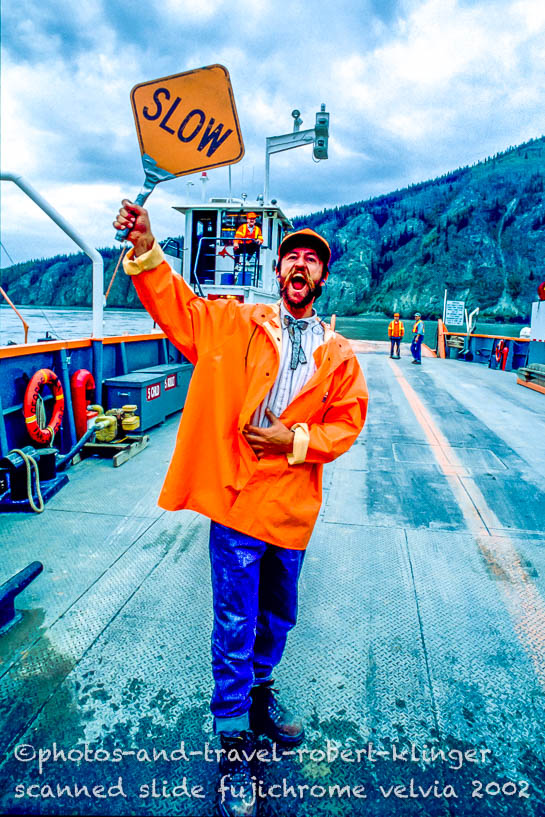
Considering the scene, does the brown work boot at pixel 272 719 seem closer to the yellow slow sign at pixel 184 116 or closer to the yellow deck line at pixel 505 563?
the yellow deck line at pixel 505 563

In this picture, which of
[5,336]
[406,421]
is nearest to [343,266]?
[5,336]

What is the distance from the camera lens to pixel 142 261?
1.60m

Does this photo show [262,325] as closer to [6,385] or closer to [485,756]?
[485,756]

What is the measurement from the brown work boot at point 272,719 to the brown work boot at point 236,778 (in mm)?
123

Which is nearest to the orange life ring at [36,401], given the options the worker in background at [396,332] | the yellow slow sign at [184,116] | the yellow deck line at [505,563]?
the yellow slow sign at [184,116]

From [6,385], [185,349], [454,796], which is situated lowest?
[454,796]

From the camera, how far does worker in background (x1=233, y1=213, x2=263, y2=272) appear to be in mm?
12766

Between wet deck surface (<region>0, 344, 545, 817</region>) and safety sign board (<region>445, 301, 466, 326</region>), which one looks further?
safety sign board (<region>445, 301, 466, 326</region>)

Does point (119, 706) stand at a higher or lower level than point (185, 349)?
lower

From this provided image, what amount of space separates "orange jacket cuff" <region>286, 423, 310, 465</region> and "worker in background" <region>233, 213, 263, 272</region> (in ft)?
38.3

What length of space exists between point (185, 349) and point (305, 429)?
22.0 inches

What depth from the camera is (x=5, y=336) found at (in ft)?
96.9

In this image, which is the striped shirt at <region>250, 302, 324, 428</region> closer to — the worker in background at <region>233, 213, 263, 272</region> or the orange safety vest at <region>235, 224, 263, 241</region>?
the worker in background at <region>233, 213, 263, 272</region>

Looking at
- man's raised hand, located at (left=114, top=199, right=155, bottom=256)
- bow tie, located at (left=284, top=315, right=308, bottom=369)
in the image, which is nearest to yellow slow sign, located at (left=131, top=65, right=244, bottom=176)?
man's raised hand, located at (left=114, top=199, right=155, bottom=256)
